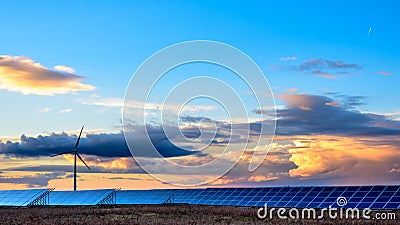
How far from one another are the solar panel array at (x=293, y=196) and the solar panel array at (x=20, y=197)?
18.3 m

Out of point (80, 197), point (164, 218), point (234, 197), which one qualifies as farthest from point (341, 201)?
point (80, 197)

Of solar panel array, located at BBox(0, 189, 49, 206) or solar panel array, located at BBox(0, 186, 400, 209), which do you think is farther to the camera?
solar panel array, located at BBox(0, 189, 49, 206)

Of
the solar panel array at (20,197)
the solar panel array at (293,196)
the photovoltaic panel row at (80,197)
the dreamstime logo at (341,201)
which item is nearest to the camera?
the solar panel array at (293,196)

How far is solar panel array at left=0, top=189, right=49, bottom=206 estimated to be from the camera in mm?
88688

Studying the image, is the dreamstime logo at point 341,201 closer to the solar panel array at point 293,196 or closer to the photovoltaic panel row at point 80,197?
the solar panel array at point 293,196

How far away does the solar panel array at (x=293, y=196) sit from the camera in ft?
175

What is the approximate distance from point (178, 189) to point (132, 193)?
1023 centimetres

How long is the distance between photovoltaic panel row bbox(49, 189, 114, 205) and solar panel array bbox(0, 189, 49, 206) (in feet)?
9.57

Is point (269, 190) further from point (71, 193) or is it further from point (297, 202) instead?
point (71, 193)

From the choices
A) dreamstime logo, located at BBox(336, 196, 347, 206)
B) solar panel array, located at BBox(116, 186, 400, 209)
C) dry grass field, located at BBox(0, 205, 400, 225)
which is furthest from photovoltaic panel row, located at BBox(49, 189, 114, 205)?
dreamstime logo, located at BBox(336, 196, 347, 206)

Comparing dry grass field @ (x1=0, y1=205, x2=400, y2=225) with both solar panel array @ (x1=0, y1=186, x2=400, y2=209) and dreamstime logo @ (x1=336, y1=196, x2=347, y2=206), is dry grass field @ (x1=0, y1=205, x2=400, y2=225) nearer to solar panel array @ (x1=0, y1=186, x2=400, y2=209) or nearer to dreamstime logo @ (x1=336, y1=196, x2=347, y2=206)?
solar panel array @ (x1=0, y1=186, x2=400, y2=209)

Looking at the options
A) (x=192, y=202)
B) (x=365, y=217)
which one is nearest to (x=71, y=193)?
(x=192, y=202)

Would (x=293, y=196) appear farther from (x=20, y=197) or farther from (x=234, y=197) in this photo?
(x=20, y=197)

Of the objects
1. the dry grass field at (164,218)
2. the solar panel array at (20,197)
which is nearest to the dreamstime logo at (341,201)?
the dry grass field at (164,218)
